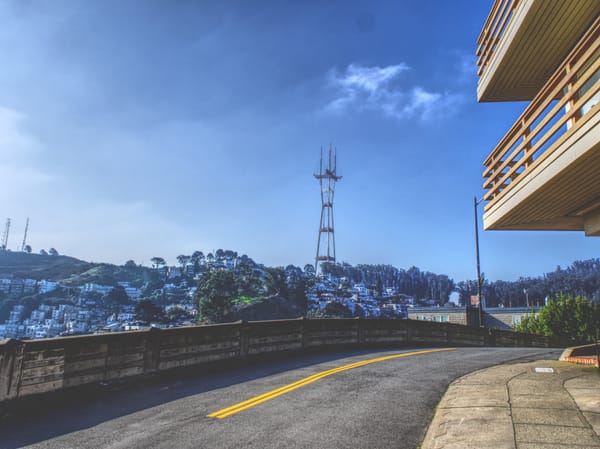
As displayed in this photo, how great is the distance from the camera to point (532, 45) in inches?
455

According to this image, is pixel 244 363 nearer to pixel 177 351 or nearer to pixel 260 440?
pixel 177 351

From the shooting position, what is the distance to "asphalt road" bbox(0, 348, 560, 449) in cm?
698

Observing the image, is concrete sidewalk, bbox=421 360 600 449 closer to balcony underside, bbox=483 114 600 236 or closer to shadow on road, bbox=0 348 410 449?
balcony underside, bbox=483 114 600 236

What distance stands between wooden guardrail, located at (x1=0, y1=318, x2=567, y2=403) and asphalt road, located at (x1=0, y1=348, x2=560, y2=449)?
52cm

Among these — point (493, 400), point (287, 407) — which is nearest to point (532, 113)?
point (493, 400)

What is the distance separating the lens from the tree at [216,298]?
166 metres

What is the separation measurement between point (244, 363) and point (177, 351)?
3.01m

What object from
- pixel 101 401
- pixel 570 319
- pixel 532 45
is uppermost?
pixel 532 45

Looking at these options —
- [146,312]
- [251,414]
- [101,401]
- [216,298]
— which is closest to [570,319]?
[251,414]

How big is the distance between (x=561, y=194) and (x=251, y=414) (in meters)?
8.47

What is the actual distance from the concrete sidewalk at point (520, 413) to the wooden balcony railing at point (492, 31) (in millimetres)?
9402

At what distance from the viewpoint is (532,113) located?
34.5 feet

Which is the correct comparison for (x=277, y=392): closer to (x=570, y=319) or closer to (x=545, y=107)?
(x=545, y=107)

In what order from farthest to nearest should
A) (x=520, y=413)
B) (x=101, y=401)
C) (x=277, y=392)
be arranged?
(x=277, y=392)
(x=101, y=401)
(x=520, y=413)
